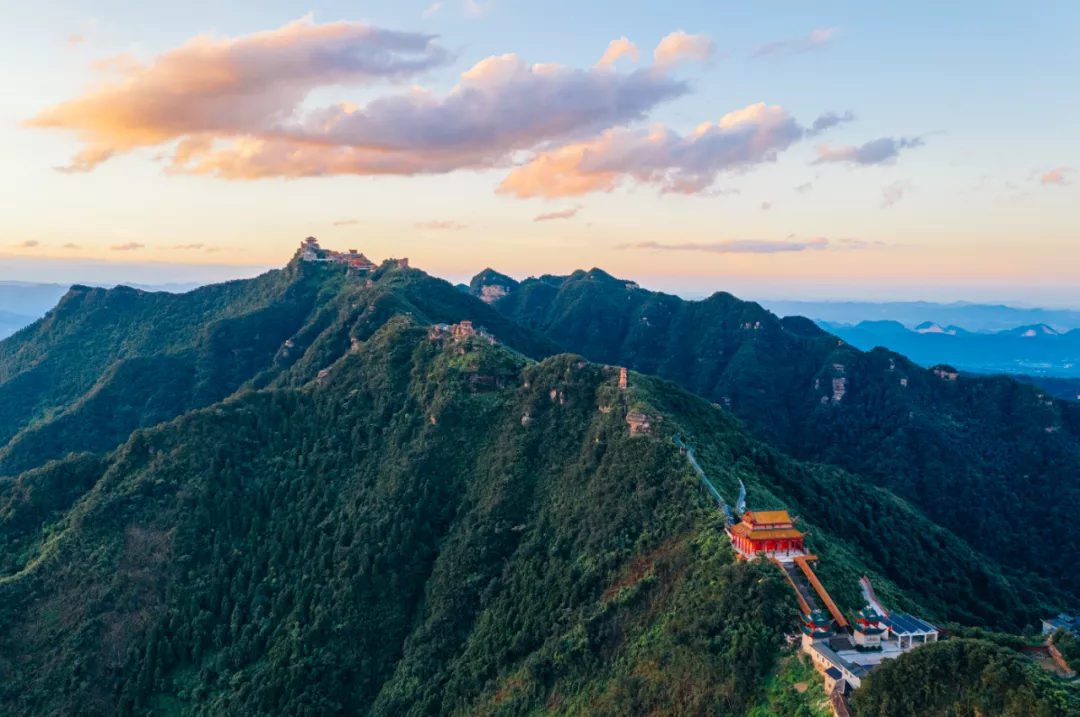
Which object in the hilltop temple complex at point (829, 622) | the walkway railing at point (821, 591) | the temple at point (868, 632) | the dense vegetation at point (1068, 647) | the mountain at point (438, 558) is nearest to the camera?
the hilltop temple complex at point (829, 622)

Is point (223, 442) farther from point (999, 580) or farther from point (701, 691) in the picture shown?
point (999, 580)

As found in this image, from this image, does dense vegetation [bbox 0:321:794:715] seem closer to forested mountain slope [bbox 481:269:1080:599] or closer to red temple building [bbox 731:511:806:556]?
red temple building [bbox 731:511:806:556]

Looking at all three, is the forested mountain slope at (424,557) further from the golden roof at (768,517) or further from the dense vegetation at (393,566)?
the golden roof at (768,517)

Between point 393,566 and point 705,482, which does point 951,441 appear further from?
point 393,566

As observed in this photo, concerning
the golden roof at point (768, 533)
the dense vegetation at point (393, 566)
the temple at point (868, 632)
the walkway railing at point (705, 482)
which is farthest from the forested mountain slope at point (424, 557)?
the temple at point (868, 632)

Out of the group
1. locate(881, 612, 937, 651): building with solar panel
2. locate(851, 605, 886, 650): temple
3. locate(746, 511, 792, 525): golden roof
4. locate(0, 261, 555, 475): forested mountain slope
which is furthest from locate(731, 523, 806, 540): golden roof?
locate(0, 261, 555, 475): forested mountain slope

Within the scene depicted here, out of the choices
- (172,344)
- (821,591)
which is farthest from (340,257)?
(821,591)
